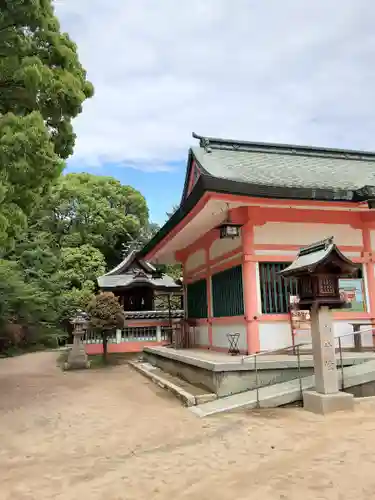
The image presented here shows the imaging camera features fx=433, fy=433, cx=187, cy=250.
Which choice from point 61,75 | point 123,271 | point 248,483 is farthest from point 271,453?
point 123,271

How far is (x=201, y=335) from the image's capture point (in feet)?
43.3

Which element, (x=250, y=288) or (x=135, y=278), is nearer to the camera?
(x=250, y=288)

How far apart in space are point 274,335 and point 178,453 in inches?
184

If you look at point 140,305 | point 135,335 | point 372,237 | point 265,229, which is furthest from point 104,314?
point 140,305

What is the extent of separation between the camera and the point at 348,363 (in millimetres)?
8070

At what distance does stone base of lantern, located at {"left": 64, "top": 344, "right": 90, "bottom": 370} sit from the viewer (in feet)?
48.5

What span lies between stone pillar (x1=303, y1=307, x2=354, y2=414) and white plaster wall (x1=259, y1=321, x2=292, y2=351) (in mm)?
2254

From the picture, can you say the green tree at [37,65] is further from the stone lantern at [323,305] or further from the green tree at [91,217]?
the green tree at [91,217]

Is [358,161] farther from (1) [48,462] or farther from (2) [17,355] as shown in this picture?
(2) [17,355]

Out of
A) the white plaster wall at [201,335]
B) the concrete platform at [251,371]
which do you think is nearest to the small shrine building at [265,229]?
the white plaster wall at [201,335]

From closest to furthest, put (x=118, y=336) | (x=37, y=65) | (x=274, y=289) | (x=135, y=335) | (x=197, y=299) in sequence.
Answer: (x=37, y=65)
(x=274, y=289)
(x=197, y=299)
(x=118, y=336)
(x=135, y=335)

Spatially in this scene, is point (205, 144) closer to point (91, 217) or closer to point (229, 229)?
point (229, 229)

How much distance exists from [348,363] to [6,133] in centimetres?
710

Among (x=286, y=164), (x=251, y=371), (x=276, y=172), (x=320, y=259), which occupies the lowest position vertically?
(x=251, y=371)
